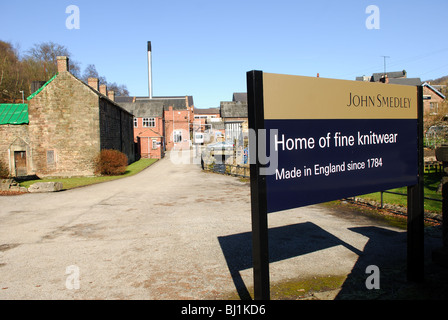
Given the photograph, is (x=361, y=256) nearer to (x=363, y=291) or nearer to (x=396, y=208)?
(x=363, y=291)

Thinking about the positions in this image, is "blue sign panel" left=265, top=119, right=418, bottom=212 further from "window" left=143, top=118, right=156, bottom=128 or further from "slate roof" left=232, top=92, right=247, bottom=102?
"slate roof" left=232, top=92, right=247, bottom=102

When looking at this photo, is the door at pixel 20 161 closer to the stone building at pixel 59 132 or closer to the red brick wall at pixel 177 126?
the stone building at pixel 59 132

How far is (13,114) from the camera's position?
2683 centimetres

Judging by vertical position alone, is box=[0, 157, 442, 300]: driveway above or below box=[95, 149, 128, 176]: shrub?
below

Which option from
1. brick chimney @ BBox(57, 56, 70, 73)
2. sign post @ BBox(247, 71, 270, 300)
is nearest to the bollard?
sign post @ BBox(247, 71, 270, 300)

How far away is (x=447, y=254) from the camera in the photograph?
3.84 meters

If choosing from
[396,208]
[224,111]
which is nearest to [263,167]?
[396,208]

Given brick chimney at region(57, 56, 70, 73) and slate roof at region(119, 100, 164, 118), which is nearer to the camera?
brick chimney at region(57, 56, 70, 73)

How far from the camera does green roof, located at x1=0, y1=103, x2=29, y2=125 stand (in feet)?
85.3

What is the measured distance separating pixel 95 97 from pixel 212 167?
11670 millimetres

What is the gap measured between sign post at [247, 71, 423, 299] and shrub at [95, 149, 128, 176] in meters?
24.0

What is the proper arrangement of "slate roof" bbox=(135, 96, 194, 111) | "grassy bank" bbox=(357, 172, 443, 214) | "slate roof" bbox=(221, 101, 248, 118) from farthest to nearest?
"slate roof" bbox=(135, 96, 194, 111) < "slate roof" bbox=(221, 101, 248, 118) < "grassy bank" bbox=(357, 172, 443, 214)

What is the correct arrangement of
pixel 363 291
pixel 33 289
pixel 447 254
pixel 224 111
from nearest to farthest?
pixel 447 254 < pixel 363 291 < pixel 33 289 < pixel 224 111

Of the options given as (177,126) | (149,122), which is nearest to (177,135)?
(177,126)
